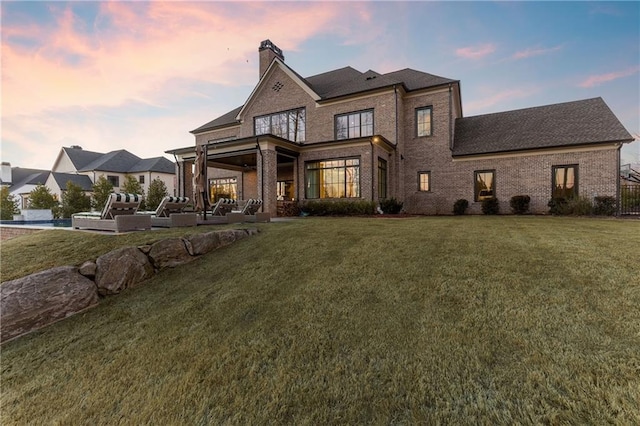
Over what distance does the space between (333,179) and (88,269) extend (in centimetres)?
1162

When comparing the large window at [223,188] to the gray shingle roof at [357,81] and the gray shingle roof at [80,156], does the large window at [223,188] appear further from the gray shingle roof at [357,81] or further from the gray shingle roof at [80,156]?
the gray shingle roof at [80,156]

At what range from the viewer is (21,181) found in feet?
131

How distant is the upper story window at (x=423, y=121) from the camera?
1623cm

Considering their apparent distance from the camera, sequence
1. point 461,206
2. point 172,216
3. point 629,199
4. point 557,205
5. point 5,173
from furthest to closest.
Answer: point 5,173, point 461,206, point 629,199, point 557,205, point 172,216

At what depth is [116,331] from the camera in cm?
358

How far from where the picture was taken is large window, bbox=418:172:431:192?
1652cm

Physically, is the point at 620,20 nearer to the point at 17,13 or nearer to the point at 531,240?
the point at 531,240

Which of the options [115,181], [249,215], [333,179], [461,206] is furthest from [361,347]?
[115,181]

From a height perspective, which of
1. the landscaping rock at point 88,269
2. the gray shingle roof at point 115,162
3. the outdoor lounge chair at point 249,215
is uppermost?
the gray shingle roof at point 115,162

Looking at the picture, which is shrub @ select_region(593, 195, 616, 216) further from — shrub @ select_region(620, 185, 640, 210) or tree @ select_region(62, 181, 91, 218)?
tree @ select_region(62, 181, 91, 218)

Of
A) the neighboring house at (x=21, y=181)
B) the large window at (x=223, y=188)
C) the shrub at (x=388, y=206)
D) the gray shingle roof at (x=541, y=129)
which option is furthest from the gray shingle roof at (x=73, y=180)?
the gray shingle roof at (x=541, y=129)

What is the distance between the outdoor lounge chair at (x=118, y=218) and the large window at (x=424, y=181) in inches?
573

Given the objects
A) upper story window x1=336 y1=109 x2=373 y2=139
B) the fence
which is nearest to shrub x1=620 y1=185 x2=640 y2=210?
the fence

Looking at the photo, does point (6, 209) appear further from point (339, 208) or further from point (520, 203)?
point (520, 203)
